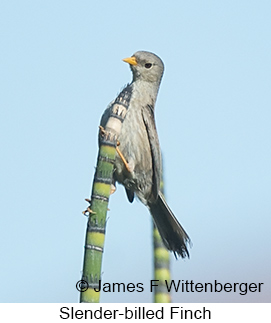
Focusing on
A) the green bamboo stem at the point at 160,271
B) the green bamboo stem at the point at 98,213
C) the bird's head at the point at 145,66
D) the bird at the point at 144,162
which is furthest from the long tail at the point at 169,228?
the green bamboo stem at the point at 98,213

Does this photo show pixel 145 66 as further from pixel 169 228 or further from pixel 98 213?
pixel 98 213

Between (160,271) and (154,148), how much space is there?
6.78 feet

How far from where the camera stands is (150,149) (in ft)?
20.5

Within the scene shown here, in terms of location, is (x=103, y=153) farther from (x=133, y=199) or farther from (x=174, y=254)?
(x=133, y=199)

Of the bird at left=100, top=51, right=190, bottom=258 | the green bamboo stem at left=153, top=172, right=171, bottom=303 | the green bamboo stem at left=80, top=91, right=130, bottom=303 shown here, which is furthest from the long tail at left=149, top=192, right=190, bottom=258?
the green bamboo stem at left=80, top=91, right=130, bottom=303

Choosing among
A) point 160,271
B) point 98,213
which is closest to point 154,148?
point 160,271

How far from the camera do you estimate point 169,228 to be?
5.84 m

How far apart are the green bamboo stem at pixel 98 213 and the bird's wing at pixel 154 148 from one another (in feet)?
7.83

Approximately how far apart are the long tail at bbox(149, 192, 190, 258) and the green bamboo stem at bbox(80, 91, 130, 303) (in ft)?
6.23

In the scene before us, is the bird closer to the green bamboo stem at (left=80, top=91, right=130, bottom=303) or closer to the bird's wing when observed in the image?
the bird's wing

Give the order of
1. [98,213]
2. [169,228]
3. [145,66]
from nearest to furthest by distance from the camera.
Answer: [98,213], [169,228], [145,66]

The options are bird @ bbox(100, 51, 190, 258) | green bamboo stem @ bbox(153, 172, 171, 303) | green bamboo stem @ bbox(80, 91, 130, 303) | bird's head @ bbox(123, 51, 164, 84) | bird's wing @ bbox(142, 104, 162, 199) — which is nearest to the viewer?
green bamboo stem @ bbox(80, 91, 130, 303)

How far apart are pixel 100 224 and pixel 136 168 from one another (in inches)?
111

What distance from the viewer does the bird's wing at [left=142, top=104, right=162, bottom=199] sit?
6.22m
